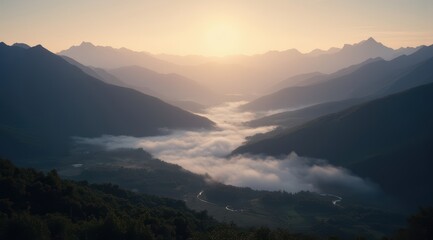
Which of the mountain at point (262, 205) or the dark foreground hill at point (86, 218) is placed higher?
the mountain at point (262, 205)

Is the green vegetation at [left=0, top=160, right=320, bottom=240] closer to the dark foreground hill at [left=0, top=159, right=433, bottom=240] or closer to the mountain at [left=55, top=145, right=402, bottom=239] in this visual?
the dark foreground hill at [left=0, top=159, right=433, bottom=240]

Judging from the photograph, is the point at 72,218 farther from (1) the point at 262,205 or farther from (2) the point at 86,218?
(1) the point at 262,205

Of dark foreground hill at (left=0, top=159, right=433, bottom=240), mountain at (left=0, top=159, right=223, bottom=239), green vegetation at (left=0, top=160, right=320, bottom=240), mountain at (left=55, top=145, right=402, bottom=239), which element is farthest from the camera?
mountain at (left=55, top=145, right=402, bottom=239)

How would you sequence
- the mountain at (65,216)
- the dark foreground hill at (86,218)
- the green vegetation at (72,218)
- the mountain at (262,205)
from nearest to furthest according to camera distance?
the mountain at (65,216)
the green vegetation at (72,218)
the dark foreground hill at (86,218)
the mountain at (262,205)

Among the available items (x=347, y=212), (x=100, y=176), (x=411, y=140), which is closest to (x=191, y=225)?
(x=347, y=212)

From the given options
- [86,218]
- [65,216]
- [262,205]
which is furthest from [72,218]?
[262,205]

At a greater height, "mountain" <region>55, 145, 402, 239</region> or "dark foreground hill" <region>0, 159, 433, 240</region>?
"mountain" <region>55, 145, 402, 239</region>

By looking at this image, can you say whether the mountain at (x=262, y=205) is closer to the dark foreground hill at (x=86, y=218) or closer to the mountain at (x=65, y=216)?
the dark foreground hill at (x=86, y=218)

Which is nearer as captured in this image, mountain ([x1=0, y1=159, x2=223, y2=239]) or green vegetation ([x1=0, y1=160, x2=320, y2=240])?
mountain ([x1=0, y1=159, x2=223, y2=239])

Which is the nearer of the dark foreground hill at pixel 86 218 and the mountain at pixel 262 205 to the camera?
the dark foreground hill at pixel 86 218

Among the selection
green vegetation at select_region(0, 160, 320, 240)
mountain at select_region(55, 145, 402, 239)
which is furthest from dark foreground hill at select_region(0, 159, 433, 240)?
mountain at select_region(55, 145, 402, 239)

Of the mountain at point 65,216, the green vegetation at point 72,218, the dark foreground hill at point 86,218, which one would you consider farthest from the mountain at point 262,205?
the mountain at point 65,216
